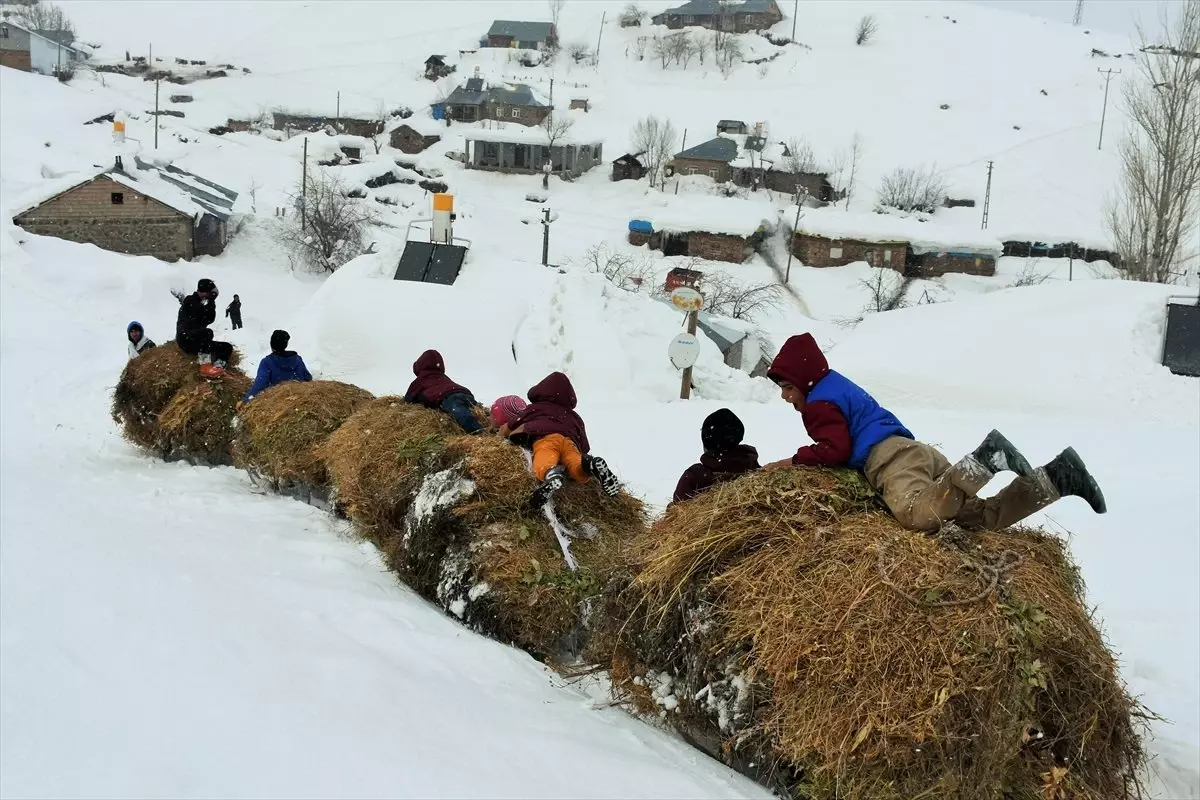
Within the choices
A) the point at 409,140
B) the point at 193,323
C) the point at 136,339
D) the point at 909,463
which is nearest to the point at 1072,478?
the point at 909,463

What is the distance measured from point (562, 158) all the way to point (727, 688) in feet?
211

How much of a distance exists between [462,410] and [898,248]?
48.6 m

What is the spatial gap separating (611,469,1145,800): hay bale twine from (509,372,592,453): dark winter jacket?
1.89 meters

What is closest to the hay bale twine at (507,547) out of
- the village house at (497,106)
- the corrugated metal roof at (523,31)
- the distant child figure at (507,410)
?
the distant child figure at (507,410)

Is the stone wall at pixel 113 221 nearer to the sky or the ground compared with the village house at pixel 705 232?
nearer to the ground

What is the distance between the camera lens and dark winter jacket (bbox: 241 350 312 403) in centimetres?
917

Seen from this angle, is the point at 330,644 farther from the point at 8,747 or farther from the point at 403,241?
the point at 403,241

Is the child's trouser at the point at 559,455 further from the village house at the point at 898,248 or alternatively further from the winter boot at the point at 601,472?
the village house at the point at 898,248

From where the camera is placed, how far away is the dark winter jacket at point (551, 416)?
6121 millimetres

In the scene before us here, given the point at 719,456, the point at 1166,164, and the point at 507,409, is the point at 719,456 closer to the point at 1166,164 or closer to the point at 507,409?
the point at 507,409

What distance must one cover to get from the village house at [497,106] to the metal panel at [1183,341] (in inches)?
2585

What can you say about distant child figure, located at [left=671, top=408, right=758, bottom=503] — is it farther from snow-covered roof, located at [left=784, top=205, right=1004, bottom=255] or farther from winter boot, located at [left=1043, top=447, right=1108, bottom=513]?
snow-covered roof, located at [left=784, top=205, right=1004, bottom=255]

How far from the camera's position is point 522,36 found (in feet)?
318

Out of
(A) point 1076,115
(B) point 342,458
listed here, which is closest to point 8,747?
(B) point 342,458
